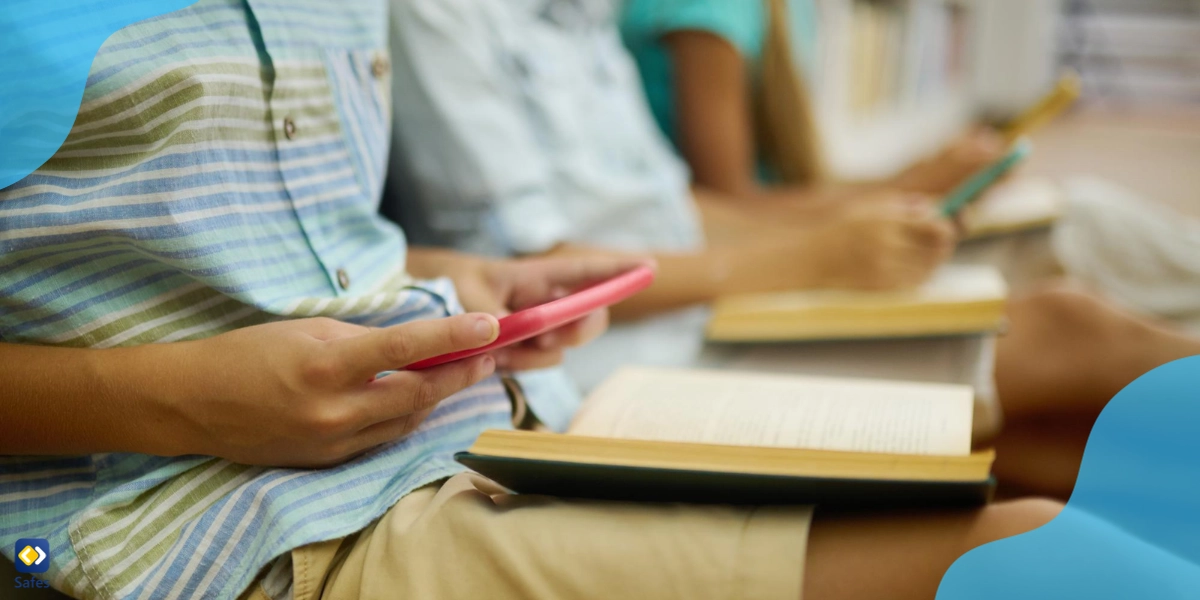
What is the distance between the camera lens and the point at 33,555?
49 centimetres

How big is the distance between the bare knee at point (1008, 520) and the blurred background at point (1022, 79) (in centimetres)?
140

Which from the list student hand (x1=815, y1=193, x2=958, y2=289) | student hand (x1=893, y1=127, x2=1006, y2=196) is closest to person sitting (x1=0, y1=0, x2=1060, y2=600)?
student hand (x1=815, y1=193, x2=958, y2=289)

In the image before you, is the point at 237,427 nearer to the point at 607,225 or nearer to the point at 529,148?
the point at 529,148

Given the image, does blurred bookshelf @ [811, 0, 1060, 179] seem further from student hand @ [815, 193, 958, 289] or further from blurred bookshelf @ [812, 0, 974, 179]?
student hand @ [815, 193, 958, 289]

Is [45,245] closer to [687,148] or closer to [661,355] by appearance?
[661,355]

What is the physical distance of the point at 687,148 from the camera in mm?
1370

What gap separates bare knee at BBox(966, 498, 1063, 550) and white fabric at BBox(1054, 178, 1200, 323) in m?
0.75

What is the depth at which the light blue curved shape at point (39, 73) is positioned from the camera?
1.51ft

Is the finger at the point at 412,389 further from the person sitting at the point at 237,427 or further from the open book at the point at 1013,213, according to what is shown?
the open book at the point at 1013,213

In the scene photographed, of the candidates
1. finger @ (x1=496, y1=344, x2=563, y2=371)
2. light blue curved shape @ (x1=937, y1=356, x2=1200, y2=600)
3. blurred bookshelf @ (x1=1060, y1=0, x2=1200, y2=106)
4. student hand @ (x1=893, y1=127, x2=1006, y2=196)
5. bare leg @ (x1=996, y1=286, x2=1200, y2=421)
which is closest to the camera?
light blue curved shape @ (x1=937, y1=356, x2=1200, y2=600)

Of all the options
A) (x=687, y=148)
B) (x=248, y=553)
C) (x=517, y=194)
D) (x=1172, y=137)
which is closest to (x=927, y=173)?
(x=687, y=148)

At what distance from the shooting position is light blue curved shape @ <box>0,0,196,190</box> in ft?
1.51

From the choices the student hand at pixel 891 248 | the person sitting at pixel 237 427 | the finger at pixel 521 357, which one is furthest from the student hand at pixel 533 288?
the student hand at pixel 891 248

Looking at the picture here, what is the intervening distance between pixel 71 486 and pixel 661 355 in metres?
0.53
